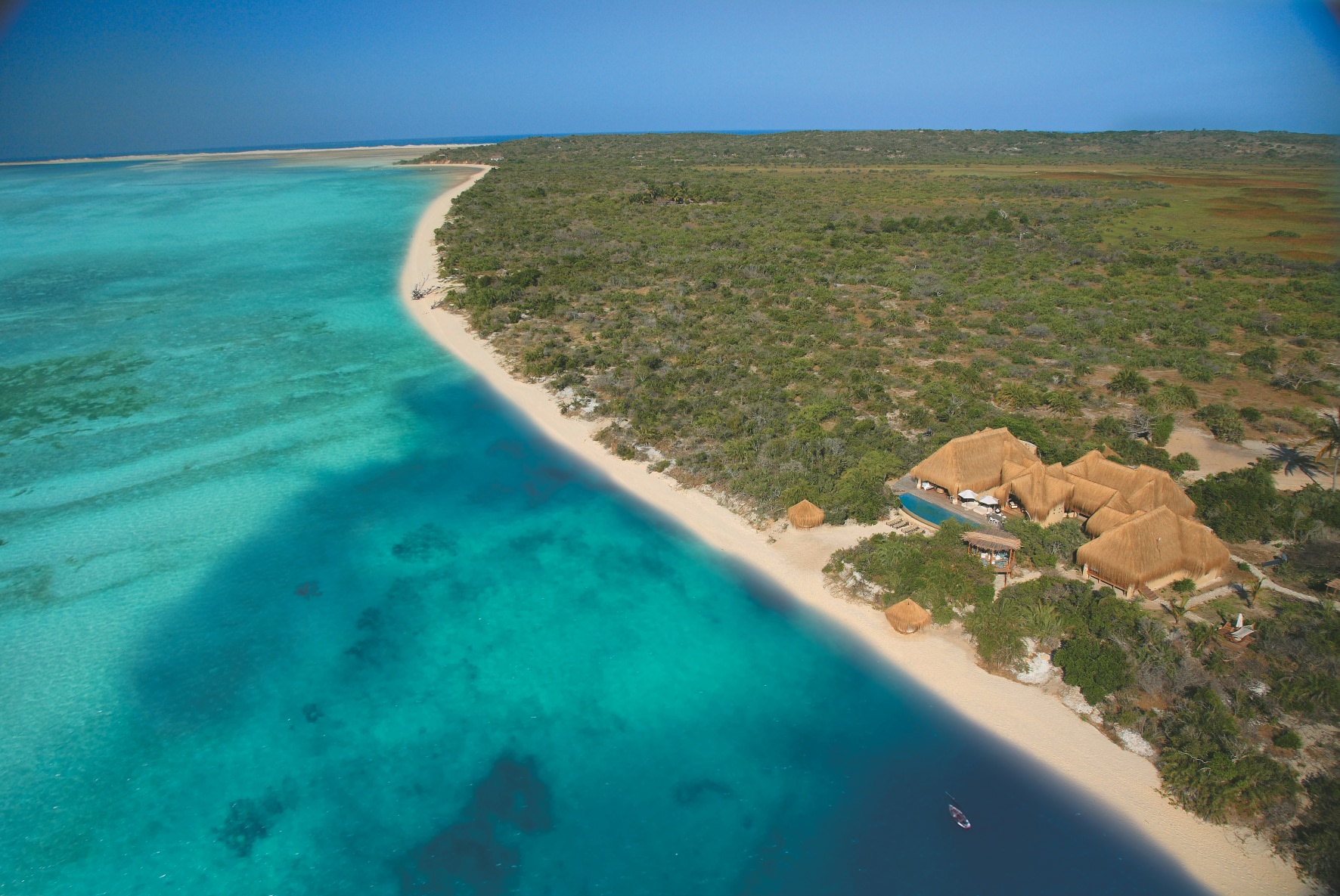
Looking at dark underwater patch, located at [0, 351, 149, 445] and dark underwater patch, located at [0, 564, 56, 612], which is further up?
dark underwater patch, located at [0, 351, 149, 445]

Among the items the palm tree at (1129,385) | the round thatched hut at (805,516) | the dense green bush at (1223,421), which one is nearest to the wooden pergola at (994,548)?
the round thatched hut at (805,516)

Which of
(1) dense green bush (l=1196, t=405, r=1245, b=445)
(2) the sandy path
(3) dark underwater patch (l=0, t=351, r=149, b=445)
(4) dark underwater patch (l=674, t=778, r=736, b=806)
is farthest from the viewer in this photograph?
(3) dark underwater patch (l=0, t=351, r=149, b=445)

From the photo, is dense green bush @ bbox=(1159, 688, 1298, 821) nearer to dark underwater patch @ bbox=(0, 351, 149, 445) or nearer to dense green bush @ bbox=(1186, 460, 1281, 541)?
dense green bush @ bbox=(1186, 460, 1281, 541)

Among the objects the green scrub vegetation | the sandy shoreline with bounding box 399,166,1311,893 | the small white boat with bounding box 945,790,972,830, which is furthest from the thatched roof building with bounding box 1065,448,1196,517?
the small white boat with bounding box 945,790,972,830

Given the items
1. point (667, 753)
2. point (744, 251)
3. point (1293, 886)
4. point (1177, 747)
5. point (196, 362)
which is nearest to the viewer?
point (1293, 886)

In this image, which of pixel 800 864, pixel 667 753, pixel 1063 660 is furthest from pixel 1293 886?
pixel 667 753

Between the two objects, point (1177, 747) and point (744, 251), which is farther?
point (744, 251)

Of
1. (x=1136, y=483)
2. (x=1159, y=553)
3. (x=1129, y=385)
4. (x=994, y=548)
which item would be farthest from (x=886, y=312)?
(x=1159, y=553)

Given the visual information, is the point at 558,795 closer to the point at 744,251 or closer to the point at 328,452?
the point at 328,452
